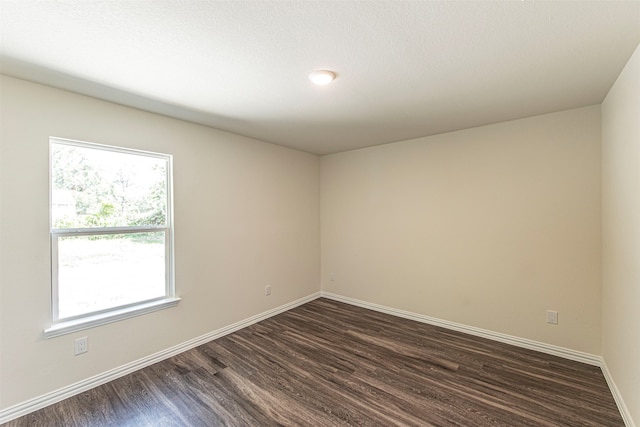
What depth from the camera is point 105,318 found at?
228 cm

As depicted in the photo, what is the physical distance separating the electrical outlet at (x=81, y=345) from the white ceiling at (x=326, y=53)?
1.95 metres

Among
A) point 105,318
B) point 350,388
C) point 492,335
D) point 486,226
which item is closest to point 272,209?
point 105,318

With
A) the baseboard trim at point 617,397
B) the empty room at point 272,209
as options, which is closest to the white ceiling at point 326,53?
the empty room at point 272,209

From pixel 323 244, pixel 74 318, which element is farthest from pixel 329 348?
pixel 74 318

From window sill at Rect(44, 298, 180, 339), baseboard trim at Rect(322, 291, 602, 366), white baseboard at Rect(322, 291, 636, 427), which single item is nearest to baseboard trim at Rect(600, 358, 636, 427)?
white baseboard at Rect(322, 291, 636, 427)

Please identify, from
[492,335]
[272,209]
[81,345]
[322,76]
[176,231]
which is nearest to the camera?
[322,76]

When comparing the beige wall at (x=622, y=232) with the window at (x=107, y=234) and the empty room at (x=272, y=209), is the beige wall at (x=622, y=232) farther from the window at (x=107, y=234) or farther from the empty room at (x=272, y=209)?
the window at (x=107, y=234)

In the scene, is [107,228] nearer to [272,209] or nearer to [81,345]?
[81,345]

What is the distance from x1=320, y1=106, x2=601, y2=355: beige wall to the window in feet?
8.26

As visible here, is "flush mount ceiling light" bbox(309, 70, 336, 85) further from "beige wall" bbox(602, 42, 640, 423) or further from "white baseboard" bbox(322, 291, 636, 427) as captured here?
"white baseboard" bbox(322, 291, 636, 427)

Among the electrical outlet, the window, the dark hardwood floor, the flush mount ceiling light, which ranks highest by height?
the flush mount ceiling light

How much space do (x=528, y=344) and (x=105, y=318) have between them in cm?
395

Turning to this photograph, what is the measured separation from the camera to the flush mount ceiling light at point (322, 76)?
1.85 meters

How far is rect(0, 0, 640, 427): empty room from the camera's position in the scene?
1.51 meters
